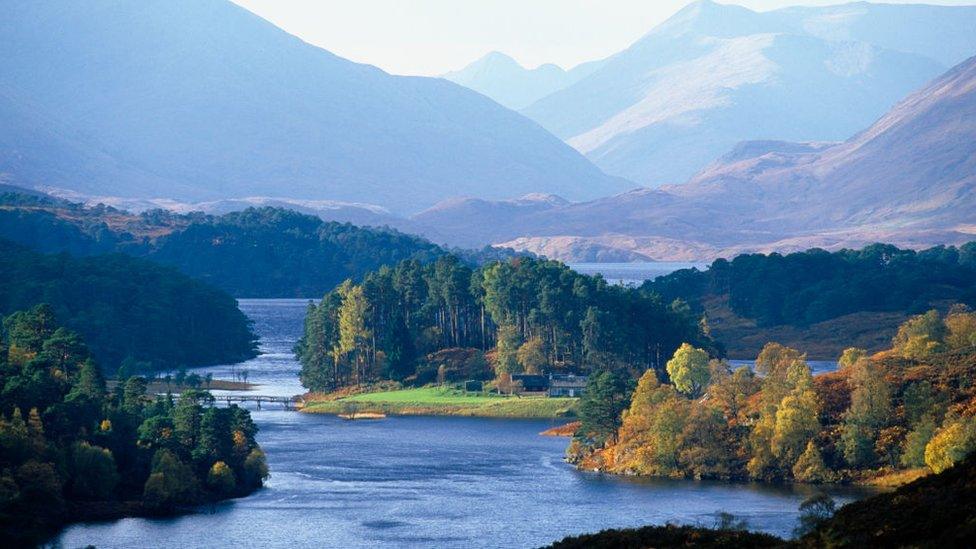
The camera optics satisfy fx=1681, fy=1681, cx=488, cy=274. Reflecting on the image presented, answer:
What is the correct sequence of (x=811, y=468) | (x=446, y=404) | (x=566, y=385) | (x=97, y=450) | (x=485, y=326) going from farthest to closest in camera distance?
(x=485, y=326)
(x=566, y=385)
(x=446, y=404)
(x=811, y=468)
(x=97, y=450)

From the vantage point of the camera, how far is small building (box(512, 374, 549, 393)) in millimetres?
137625

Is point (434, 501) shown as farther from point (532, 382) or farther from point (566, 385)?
point (532, 382)

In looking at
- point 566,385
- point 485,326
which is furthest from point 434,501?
point 485,326

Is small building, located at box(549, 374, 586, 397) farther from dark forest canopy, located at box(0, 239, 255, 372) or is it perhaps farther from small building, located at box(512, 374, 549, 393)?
dark forest canopy, located at box(0, 239, 255, 372)

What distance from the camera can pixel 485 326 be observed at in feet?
520

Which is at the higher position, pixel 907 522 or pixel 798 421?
pixel 798 421

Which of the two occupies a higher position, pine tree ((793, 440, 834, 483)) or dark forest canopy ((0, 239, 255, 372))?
dark forest canopy ((0, 239, 255, 372))

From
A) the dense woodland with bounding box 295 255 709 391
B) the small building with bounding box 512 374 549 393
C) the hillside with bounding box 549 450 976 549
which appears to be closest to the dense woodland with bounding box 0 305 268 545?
the hillside with bounding box 549 450 976 549

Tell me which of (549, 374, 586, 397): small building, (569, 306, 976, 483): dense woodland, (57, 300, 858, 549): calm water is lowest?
(57, 300, 858, 549): calm water

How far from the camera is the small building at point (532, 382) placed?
452ft

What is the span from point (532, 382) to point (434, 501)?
4916 centimetres

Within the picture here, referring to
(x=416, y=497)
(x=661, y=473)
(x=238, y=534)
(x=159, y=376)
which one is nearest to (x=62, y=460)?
(x=238, y=534)

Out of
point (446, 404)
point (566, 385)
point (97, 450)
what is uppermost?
point (566, 385)

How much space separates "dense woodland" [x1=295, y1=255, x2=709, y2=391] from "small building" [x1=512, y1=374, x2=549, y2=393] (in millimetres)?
1881
